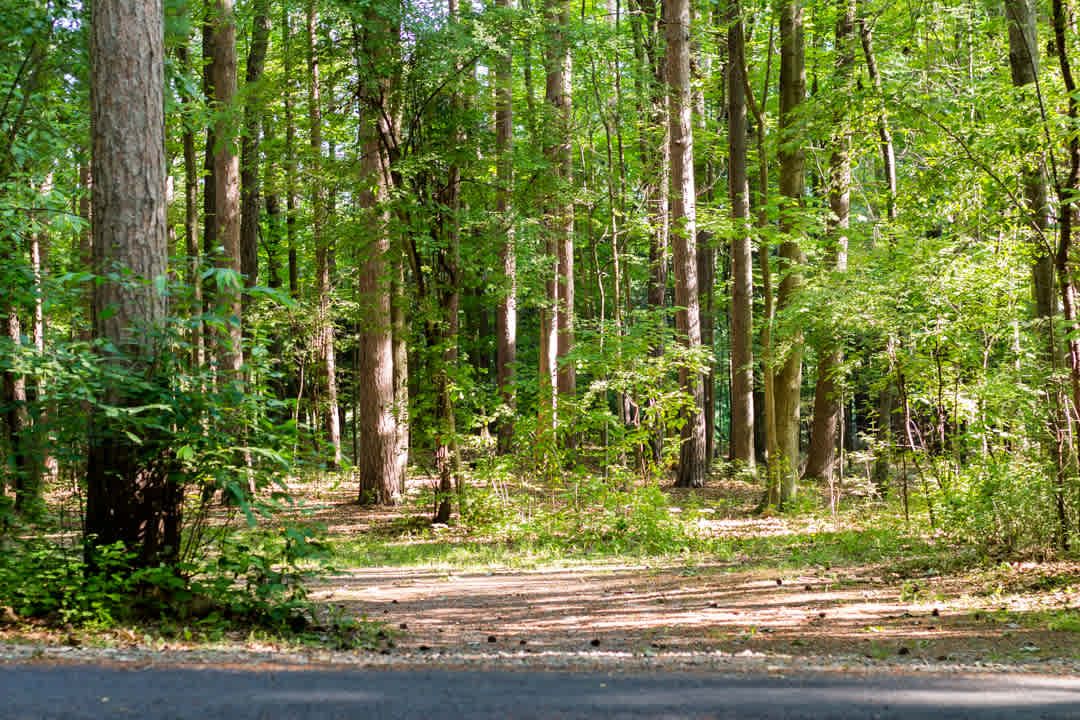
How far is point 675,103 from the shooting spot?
586 inches

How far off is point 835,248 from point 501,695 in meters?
14.5

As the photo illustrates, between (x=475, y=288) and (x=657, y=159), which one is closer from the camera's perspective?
(x=475, y=288)

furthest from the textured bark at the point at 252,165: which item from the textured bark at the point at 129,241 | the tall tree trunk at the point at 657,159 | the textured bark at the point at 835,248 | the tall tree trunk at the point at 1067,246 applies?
the tall tree trunk at the point at 1067,246

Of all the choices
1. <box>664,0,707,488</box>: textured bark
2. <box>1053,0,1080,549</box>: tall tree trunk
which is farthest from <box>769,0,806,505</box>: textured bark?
<box>1053,0,1080,549</box>: tall tree trunk

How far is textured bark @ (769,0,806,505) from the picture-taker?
44.7 feet

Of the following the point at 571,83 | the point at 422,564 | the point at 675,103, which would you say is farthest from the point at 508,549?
the point at 571,83

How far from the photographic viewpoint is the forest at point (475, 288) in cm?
624

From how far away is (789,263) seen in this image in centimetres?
1366

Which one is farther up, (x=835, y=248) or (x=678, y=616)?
(x=835, y=248)

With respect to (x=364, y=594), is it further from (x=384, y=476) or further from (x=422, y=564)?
(x=384, y=476)

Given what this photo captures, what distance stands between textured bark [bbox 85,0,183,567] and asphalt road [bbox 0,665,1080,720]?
5.75 ft

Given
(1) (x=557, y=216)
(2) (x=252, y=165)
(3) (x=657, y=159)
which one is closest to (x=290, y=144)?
(2) (x=252, y=165)

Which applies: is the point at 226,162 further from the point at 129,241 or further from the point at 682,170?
the point at 129,241

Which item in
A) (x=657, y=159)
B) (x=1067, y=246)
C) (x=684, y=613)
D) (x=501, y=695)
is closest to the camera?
(x=501, y=695)
